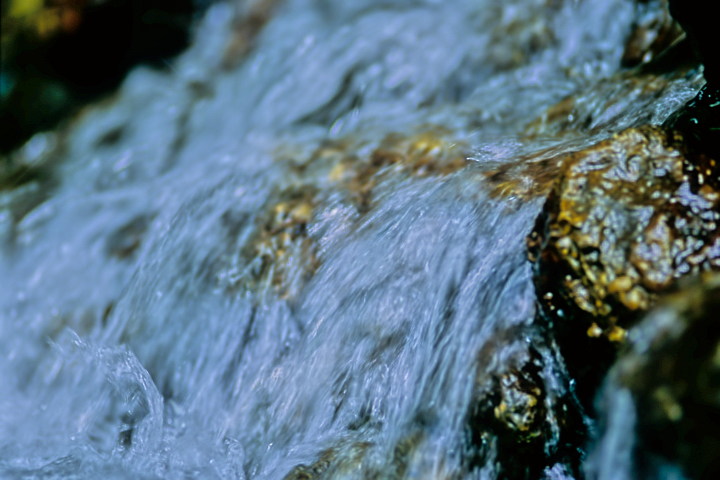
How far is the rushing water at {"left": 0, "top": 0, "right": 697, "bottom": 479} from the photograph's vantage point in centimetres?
244

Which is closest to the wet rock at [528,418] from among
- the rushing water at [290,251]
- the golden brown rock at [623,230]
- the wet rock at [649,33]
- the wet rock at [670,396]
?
the rushing water at [290,251]

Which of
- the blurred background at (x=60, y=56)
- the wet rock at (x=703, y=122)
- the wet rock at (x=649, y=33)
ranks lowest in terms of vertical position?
the wet rock at (x=649, y=33)

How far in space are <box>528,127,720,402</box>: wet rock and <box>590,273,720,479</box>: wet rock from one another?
21 centimetres

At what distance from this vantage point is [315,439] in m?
2.54

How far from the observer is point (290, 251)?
3115mm

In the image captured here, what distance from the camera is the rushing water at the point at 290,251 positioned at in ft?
8.00

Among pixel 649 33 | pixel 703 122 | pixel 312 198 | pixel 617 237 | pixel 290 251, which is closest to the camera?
pixel 617 237

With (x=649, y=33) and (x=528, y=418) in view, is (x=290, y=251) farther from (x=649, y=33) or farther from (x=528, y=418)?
(x=649, y=33)

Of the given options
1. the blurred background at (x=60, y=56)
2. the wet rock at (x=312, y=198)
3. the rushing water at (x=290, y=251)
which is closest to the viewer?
the rushing water at (x=290, y=251)

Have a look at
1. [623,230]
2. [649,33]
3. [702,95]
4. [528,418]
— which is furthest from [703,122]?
[649,33]

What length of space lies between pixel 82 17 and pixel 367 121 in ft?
7.22

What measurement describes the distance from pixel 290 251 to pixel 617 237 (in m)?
1.46

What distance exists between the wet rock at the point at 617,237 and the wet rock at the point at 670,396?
21cm

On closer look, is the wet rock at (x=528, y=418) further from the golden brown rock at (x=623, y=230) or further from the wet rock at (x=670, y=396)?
the wet rock at (x=670, y=396)
